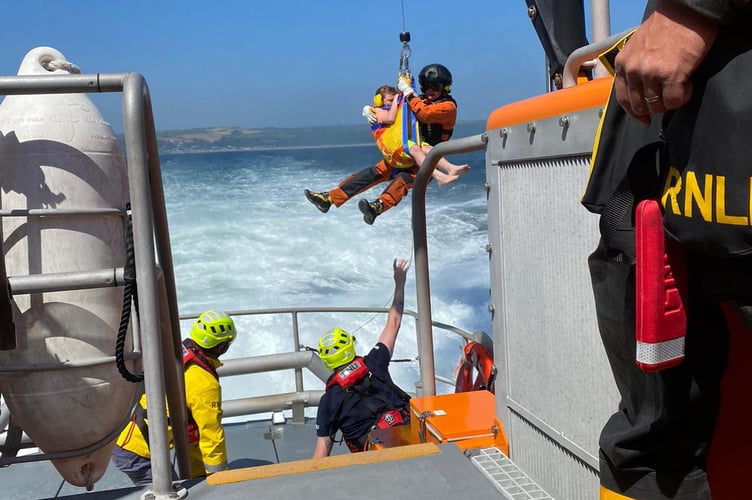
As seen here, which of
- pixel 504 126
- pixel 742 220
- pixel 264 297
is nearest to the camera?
pixel 742 220

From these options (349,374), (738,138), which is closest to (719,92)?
(738,138)

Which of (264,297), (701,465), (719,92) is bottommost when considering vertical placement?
(264,297)

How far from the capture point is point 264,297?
16.5 m

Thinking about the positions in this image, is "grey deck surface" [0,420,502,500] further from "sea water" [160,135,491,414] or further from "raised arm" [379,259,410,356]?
"sea water" [160,135,491,414]

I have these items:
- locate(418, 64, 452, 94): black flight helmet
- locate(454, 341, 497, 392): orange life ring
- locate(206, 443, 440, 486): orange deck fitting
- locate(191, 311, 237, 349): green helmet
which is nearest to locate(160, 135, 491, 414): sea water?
locate(418, 64, 452, 94): black flight helmet

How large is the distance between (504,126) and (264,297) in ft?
47.8

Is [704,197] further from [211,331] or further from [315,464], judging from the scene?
[211,331]

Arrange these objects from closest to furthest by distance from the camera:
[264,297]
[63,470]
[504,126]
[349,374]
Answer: [63,470]
[504,126]
[349,374]
[264,297]

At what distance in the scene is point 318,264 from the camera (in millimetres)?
17953

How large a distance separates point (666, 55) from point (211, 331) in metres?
3.73

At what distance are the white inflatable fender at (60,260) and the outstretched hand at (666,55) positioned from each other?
A: 140 cm

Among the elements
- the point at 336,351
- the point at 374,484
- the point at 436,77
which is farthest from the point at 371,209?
the point at 374,484

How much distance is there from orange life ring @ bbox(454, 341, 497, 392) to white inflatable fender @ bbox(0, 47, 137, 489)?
215 cm

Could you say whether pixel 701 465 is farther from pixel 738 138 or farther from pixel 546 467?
pixel 546 467
